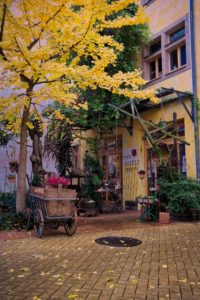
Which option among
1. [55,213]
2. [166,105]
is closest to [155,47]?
[166,105]

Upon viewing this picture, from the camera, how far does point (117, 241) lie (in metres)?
7.20

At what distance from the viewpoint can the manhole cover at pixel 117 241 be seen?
6879 mm

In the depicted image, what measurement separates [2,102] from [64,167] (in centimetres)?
641

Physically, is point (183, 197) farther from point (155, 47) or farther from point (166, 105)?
point (155, 47)

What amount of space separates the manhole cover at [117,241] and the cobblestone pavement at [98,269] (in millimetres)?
175

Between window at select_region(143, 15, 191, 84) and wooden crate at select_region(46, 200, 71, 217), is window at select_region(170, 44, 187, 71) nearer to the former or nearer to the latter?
window at select_region(143, 15, 191, 84)

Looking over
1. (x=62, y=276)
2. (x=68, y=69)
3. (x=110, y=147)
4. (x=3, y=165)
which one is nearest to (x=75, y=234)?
(x=62, y=276)

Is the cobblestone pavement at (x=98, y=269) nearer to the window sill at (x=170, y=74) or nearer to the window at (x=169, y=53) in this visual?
the window sill at (x=170, y=74)

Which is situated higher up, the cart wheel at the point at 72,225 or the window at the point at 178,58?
the window at the point at 178,58

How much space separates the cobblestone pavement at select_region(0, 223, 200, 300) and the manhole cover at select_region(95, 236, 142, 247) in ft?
0.58

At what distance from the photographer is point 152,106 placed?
42.9 ft

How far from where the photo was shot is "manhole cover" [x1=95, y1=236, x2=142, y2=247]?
6.88 m

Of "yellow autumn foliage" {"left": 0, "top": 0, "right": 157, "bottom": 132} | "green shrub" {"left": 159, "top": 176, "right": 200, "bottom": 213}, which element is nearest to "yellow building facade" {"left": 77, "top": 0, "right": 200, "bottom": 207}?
"green shrub" {"left": 159, "top": 176, "right": 200, "bottom": 213}

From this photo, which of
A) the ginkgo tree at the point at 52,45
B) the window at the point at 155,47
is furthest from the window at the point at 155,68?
the ginkgo tree at the point at 52,45
